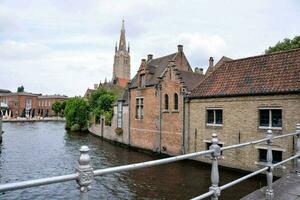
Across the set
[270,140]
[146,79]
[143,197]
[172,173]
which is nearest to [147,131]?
[146,79]

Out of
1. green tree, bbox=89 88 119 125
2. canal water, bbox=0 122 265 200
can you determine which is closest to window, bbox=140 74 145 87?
canal water, bbox=0 122 265 200

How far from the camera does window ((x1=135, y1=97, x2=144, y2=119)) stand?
29.5m

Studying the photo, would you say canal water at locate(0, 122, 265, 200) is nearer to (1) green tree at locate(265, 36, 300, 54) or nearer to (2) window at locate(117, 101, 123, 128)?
(2) window at locate(117, 101, 123, 128)

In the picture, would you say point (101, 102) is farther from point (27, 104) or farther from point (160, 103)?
point (27, 104)

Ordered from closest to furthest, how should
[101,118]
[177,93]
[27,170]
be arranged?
[27,170]
[177,93]
[101,118]

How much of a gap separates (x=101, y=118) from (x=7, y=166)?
69.9ft

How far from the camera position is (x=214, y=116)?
20.8m

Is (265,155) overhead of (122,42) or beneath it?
beneath

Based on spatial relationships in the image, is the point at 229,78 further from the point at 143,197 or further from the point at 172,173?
the point at 143,197

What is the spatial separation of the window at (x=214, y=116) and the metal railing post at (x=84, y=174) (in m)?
18.8

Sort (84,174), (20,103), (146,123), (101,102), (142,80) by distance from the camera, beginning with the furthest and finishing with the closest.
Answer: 1. (20,103)
2. (101,102)
3. (142,80)
4. (146,123)
5. (84,174)

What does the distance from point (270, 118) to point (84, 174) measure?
17.2m

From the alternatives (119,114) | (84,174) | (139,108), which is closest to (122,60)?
(119,114)

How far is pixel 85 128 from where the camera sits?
52969 millimetres
